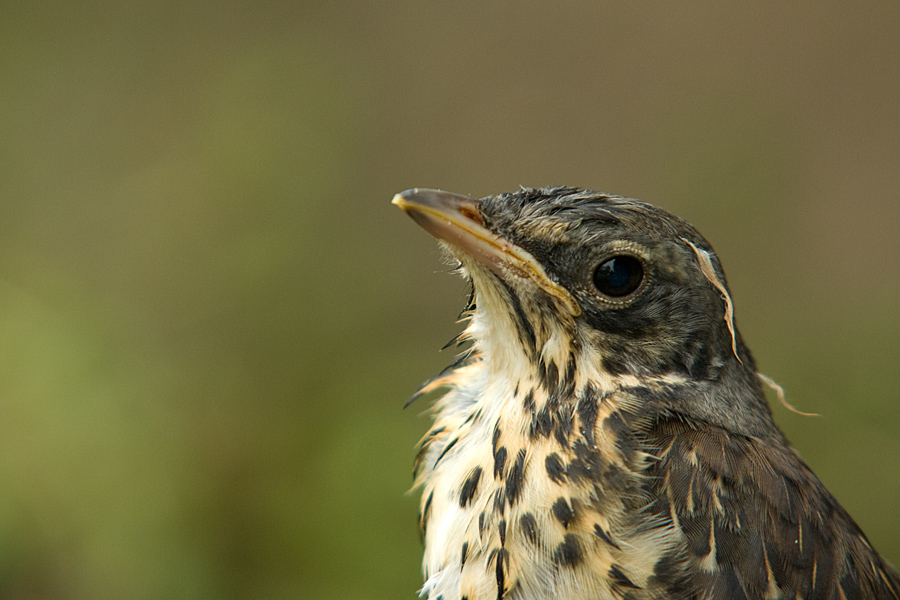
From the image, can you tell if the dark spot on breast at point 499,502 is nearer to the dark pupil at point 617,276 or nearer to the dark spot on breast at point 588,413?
the dark spot on breast at point 588,413

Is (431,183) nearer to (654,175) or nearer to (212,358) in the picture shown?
(654,175)

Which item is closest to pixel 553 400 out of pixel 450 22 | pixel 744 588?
pixel 744 588

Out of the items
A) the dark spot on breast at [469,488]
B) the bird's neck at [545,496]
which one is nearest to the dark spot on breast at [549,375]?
the bird's neck at [545,496]

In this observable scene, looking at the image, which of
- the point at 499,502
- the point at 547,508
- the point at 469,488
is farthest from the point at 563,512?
the point at 469,488

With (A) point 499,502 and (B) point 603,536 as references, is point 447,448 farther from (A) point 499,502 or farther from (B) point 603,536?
(B) point 603,536

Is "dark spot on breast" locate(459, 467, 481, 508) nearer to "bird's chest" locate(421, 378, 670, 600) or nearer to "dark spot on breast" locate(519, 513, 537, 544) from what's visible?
"bird's chest" locate(421, 378, 670, 600)

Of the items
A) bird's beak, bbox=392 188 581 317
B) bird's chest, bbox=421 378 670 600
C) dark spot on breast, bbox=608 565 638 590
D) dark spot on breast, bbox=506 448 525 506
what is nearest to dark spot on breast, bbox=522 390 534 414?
bird's chest, bbox=421 378 670 600

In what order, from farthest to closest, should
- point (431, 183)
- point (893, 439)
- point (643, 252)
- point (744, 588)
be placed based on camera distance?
point (431, 183)
point (893, 439)
point (643, 252)
point (744, 588)
